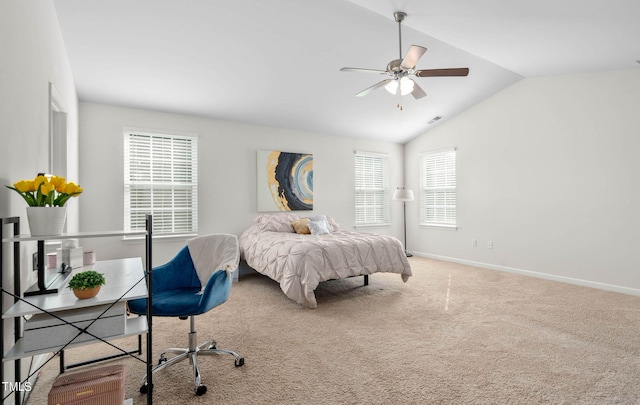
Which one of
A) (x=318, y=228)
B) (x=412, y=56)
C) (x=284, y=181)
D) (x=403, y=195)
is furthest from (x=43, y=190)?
(x=403, y=195)

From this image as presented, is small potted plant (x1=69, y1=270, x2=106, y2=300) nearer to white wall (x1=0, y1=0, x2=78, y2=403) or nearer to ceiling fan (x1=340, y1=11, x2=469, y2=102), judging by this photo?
white wall (x1=0, y1=0, x2=78, y2=403)

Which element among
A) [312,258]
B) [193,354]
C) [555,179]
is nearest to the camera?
[193,354]

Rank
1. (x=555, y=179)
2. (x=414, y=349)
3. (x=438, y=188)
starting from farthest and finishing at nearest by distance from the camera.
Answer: (x=438, y=188) → (x=555, y=179) → (x=414, y=349)

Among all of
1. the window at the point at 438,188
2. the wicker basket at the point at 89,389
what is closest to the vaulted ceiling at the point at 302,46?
the window at the point at 438,188

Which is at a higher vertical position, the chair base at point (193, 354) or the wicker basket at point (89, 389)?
the wicker basket at point (89, 389)

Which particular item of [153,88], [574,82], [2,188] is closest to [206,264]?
[2,188]

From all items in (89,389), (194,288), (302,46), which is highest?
(302,46)

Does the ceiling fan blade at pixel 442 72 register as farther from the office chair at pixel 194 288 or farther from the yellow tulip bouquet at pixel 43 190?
the yellow tulip bouquet at pixel 43 190

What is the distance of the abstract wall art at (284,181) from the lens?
5.21m

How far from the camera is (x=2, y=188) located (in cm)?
158

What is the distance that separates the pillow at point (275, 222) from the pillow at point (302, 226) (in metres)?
0.11

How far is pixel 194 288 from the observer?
264 cm

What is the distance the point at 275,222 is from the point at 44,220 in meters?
3.46

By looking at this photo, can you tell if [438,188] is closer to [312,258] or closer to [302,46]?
[312,258]
